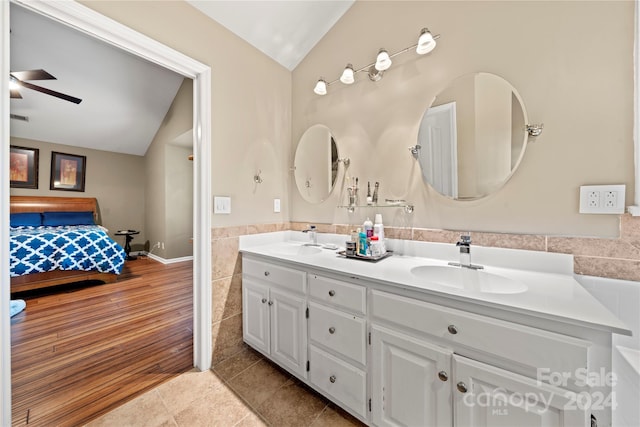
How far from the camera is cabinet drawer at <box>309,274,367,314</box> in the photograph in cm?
113

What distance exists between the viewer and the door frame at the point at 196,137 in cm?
99

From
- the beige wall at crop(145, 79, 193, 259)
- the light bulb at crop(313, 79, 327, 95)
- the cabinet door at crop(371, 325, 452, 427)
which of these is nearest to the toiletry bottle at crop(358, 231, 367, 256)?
the cabinet door at crop(371, 325, 452, 427)

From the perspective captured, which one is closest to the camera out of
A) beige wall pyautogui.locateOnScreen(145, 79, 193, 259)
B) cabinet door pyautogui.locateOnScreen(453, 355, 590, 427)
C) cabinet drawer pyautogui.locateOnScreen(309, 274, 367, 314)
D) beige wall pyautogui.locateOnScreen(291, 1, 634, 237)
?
cabinet door pyautogui.locateOnScreen(453, 355, 590, 427)

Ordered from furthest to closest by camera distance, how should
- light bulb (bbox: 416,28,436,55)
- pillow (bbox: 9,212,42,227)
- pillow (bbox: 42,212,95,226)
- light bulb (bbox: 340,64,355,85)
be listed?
pillow (bbox: 42,212,95,226) < pillow (bbox: 9,212,42,227) < light bulb (bbox: 340,64,355,85) < light bulb (bbox: 416,28,436,55)

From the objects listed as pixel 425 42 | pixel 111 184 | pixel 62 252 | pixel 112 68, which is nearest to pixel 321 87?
pixel 425 42

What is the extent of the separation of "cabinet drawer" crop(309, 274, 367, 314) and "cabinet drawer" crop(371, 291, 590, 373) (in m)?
0.10

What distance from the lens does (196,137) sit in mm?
1604

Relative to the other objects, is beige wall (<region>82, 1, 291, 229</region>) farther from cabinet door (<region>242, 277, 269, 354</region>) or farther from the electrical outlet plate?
the electrical outlet plate

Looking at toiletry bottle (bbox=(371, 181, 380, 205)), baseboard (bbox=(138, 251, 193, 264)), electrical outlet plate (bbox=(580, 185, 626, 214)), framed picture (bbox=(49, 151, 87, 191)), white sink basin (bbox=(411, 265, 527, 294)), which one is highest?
framed picture (bbox=(49, 151, 87, 191))

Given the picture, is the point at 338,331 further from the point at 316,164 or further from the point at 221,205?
the point at 316,164

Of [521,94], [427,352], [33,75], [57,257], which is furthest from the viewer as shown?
[57,257]

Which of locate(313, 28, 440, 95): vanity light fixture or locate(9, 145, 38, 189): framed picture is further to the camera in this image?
locate(9, 145, 38, 189): framed picture

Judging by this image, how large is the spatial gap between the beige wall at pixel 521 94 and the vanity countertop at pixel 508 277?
8.5 inches

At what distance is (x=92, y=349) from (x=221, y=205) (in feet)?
5.25
